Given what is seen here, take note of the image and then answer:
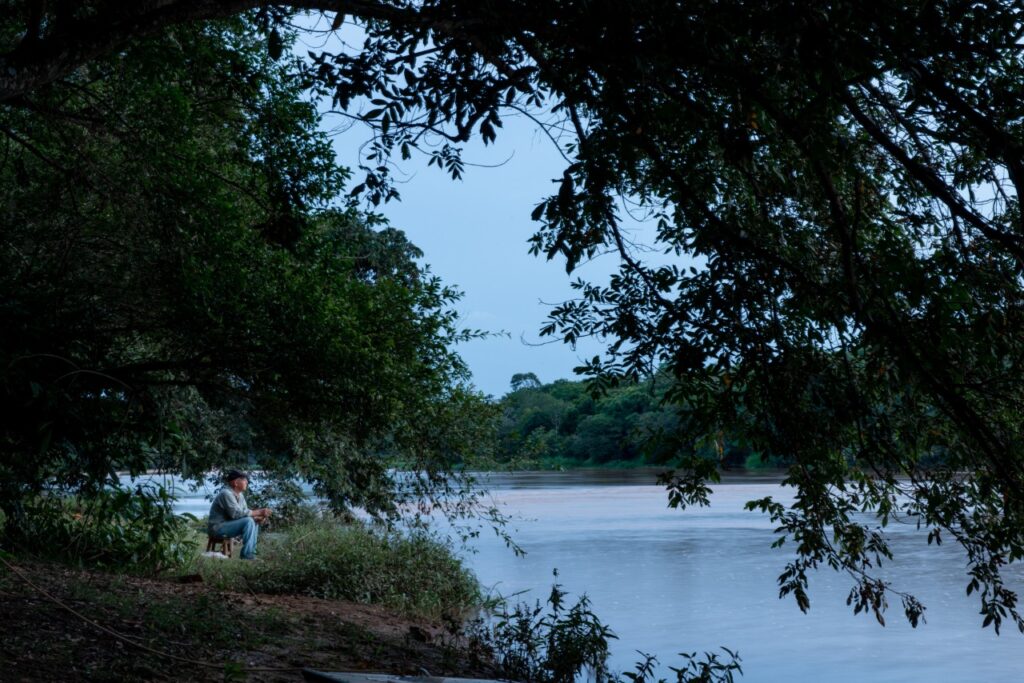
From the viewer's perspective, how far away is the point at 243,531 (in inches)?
521

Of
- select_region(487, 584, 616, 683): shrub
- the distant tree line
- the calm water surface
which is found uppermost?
the distant tree line

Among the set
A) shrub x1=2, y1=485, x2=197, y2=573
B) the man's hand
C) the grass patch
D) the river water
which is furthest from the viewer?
the man's hand

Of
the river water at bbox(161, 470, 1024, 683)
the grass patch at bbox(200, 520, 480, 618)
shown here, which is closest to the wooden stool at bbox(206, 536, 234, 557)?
the grass patch at bbox(200, 520, 480, 618)

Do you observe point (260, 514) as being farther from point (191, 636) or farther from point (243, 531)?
point (191, 636)

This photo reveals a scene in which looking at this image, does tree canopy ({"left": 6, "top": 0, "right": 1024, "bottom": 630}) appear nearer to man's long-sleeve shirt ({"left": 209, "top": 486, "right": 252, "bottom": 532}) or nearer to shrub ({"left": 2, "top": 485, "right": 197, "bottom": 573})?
shrub ({"left": 2, "top": 485, "right": 197, "bottom": 573})

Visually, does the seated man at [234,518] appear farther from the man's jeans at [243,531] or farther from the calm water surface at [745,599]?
the calm water surface at [745,599]

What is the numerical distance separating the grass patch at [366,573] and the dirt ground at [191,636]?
76 centimetres

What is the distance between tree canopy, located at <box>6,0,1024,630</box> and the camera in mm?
4594

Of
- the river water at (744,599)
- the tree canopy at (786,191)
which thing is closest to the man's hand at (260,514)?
the river water at (744,599)

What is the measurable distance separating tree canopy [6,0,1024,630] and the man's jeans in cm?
804

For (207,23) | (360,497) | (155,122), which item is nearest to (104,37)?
(155,122)

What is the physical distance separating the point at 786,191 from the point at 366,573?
301 inches

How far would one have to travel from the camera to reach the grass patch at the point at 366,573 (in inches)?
460

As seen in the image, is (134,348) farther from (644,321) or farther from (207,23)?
(644,321)
